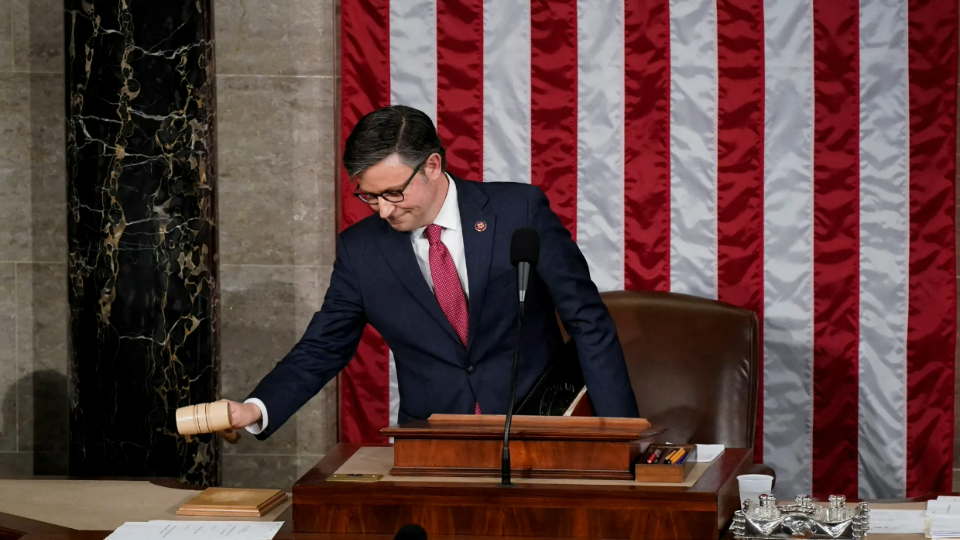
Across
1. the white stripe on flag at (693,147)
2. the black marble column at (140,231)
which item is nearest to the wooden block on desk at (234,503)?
the black marble column at (140,231)

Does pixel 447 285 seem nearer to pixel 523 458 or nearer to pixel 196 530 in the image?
pixel 523 458

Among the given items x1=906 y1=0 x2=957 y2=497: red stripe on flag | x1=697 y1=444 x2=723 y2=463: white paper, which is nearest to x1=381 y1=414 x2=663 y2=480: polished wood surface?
A: x1=697 y1=444 x2=723 y2=463: white paper

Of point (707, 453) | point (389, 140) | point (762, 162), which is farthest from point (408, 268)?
point (762, 162)

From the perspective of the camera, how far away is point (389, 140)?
99.0 inches

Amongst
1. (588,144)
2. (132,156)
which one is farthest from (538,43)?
(132,156)

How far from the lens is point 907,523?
214 cm

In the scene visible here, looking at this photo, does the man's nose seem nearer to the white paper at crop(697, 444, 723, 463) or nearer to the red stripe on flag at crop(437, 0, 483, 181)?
the white paper at crop(697, 444, 723, 463)

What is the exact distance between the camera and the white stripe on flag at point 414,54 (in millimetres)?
4043

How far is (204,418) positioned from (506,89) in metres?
2.18

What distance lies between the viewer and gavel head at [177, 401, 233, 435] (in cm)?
218

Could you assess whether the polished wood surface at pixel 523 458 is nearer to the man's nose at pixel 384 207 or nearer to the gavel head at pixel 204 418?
the gavel head at pixel 204 418

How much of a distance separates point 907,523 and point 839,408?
6.41ft

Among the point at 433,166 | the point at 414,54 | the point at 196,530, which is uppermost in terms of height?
the point at 414,54

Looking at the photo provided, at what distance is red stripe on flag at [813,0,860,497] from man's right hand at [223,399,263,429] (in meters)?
2.34
